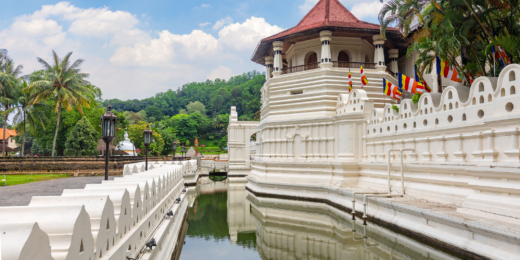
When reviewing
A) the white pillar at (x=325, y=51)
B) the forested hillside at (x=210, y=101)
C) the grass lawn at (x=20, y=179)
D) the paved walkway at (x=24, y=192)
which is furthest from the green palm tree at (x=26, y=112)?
the forested hillside at (x=210, y=101)

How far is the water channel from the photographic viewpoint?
868 centimetres

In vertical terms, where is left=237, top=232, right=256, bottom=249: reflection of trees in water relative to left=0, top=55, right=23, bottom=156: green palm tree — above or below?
below

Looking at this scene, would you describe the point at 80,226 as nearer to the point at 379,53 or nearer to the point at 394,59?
the point at 379,53

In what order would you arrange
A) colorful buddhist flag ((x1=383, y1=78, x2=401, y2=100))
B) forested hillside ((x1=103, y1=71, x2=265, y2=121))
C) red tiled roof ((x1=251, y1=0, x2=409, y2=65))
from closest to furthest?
colorful buddhist flag ((x1=383, y1=78, x2=401, y2=100))
red tiled roof ((x1=251, y1=0, x2=409, y2=65))
forested hillside ((x1=103, y1=71, x2=265, y2=121))

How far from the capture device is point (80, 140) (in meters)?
34.9

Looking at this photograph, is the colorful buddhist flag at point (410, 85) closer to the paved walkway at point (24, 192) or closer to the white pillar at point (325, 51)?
the white pillar at point (325, 51)

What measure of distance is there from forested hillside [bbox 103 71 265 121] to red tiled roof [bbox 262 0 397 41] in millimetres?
59572

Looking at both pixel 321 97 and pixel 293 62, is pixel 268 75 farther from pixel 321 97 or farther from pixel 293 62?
pixel 321 97

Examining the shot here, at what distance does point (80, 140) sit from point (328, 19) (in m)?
27.8

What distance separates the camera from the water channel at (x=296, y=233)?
868cm

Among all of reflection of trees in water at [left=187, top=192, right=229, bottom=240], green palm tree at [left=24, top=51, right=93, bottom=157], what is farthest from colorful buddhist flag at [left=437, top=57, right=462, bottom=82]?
green palm tree at [left=24, top=51, right=93, bottom=157]

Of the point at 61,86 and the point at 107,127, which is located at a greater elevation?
the point at 61,86

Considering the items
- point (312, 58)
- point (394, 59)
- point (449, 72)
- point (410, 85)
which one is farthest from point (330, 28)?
point (449, 72)

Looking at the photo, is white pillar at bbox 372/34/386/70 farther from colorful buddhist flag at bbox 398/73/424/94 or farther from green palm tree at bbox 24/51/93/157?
green palm tree at bbox 24/51/93/157
